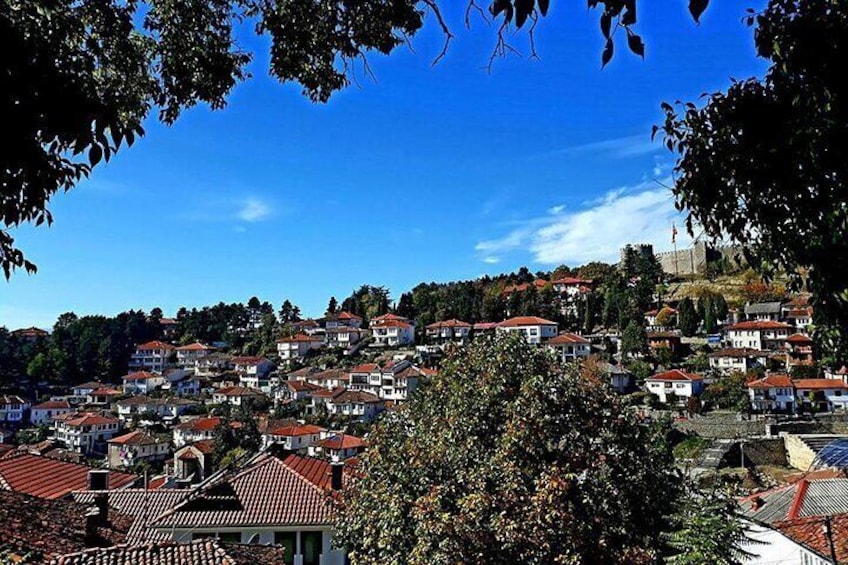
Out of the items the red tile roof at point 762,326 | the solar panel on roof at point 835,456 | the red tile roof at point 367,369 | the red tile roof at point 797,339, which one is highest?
the red tile roof at point 762,326

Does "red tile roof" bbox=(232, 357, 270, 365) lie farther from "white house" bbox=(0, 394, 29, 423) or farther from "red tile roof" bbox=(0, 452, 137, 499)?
"red tile roof" bbox=(0, 452, 137, 499)

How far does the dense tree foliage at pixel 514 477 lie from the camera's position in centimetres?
844

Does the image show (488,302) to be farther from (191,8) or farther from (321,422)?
(191,8)

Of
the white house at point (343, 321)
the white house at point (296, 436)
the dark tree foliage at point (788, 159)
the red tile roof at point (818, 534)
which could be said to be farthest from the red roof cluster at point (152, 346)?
the dark tree foliage at point (788, 159)

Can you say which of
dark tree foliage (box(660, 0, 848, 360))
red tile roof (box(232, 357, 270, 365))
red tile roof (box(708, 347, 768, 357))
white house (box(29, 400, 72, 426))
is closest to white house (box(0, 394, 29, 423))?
white house (box(29, 400, 72, 426))

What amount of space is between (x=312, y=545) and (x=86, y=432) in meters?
49.6

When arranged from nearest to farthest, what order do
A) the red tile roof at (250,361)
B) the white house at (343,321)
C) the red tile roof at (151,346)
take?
the red tile roof at (250,361)
the white house at (343,321)
the red tile roof at (151,346)

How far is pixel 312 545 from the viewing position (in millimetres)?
15047

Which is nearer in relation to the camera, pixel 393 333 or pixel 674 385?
pixel 674 385

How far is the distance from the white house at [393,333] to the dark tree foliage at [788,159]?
73.3 m

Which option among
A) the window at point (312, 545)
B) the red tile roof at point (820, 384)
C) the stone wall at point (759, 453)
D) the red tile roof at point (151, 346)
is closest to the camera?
the window at point (312, 545)

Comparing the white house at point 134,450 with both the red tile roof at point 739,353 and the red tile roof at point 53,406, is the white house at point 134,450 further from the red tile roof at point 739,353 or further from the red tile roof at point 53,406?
the red tile roof at point 739,353

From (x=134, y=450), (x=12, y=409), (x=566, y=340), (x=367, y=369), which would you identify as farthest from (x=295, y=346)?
(x=566, y=340)

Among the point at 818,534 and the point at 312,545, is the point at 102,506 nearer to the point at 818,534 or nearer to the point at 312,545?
the point at 312,545
